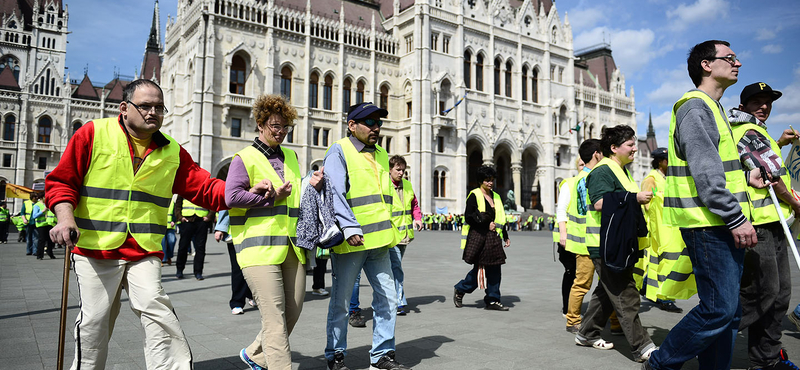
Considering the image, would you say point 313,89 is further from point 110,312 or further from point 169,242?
point 110,312

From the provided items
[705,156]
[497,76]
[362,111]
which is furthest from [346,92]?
[705,156]

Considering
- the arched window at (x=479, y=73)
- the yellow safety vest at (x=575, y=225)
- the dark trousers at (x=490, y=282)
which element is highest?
the arched window at (x=479, y=73)

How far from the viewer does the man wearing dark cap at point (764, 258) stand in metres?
3.45

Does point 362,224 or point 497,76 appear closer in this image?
point 362,224

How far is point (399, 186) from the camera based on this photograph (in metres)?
7.03

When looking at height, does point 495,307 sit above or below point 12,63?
below

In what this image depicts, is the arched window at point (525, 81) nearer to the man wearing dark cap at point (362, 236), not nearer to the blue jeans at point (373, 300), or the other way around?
the man wearing dark cap at point (362, 236)

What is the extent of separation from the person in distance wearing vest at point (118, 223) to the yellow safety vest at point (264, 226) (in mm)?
554

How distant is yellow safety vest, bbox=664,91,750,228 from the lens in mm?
3080

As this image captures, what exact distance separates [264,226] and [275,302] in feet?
1.64

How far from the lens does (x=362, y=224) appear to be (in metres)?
3.98

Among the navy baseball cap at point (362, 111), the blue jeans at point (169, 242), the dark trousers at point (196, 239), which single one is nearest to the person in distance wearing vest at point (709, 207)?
the navy baseball cap at point (362, 111)

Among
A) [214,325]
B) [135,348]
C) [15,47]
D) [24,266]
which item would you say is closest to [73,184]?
[135,348]

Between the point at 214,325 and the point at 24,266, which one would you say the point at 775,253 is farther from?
the point at 24,266
